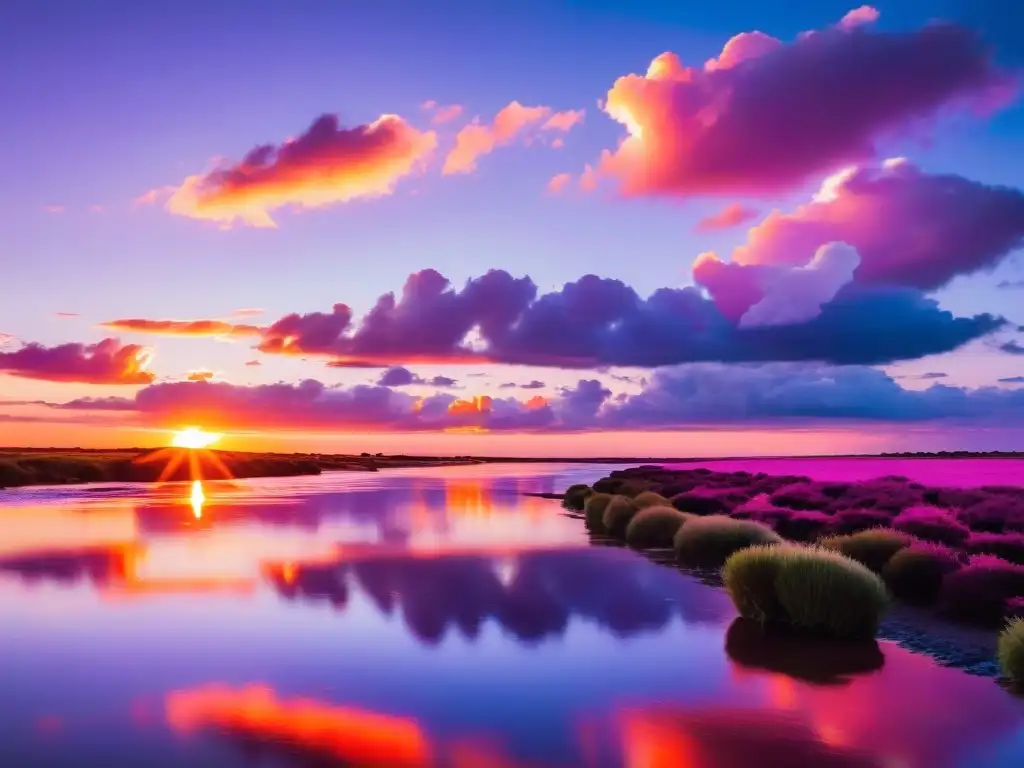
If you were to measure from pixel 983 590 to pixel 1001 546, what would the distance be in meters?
6.19

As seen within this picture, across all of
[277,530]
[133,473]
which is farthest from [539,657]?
[133,473]

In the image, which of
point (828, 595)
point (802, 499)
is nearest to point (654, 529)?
point (802, 499)

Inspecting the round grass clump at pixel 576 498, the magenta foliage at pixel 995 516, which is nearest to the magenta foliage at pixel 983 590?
the magenta foliage at pixel 995 516

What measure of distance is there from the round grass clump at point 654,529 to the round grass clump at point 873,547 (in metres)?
14.1

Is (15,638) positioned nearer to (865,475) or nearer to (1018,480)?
(1018,480)

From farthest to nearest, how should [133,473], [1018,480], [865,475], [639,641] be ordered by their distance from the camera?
[133,473] < [865,475] < [1018,480] < [639,641]

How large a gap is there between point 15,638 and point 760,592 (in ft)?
55.1

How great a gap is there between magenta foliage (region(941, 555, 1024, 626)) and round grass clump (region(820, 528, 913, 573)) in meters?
3.33

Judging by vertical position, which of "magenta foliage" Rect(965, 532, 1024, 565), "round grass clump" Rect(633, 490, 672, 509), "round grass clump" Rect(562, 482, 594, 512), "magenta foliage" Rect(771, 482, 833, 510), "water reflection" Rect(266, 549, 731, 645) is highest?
"magenta foliage" Rect(965, 532, 1024, 565)

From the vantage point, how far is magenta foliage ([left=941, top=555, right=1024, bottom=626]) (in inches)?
→ 778

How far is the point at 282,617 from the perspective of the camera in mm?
22234

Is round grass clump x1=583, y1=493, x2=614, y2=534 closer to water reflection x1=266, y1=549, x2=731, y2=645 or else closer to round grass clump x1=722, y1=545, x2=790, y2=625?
water reflection x1=266, y1=549, x2=731, y2=645

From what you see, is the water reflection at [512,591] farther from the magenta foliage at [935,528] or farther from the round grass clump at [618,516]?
the round grass clump at [618,516]

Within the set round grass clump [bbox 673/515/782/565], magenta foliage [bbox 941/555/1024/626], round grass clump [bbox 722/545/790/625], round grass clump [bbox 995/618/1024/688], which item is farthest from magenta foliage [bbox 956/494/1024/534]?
round grass clump [bbox 995/618/1024/688]
